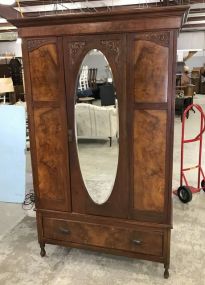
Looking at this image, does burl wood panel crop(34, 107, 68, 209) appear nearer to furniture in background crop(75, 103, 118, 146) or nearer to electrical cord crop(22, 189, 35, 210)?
furniture in background crop(75, 103, 118, 146)

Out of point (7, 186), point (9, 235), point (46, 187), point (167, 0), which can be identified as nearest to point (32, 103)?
point (46, 187)

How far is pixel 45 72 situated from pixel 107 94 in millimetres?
471

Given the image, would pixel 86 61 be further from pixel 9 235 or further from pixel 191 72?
pixel 191 72

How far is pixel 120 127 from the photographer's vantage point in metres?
2.02

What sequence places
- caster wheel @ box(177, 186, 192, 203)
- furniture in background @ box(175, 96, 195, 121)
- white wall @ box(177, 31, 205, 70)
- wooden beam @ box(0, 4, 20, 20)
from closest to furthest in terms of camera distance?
caster wheel @ box(177, 186, 192, 203) → wooden beam @ box(0, 4, 20, 20) → furniture in background @ box(175, 96, 195, 121) → white wall @ box(177, 31, 205, 70)

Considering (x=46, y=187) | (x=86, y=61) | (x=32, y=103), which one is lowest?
(x=46, y=187)

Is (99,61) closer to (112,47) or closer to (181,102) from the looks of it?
(112,47)

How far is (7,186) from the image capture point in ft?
11.7

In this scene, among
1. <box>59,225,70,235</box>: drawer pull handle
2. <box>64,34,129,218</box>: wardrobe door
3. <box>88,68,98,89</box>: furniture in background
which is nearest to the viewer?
<box>64,34,129,218</box>: wardrobe door

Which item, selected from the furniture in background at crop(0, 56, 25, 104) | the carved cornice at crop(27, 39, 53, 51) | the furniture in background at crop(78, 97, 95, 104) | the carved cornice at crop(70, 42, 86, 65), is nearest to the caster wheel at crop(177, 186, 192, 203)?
the furniture in background at crop(78, 97, 95, 104)

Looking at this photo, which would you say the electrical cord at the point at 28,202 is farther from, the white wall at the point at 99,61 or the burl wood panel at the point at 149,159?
the white wall at the point at 99,61

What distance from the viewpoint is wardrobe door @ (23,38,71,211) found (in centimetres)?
201

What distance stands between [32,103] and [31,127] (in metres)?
0.19

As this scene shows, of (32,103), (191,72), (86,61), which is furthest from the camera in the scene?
(191,72)
